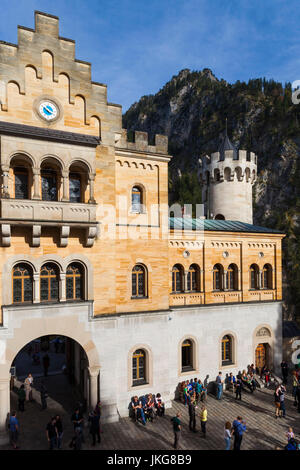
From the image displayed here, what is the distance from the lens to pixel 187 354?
2209cm

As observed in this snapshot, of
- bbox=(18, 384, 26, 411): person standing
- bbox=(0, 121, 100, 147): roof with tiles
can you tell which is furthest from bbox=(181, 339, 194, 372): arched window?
bbox=(0, 121, 100, 147): roof with tiles

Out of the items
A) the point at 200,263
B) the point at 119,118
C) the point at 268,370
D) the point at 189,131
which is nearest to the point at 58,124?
the point at 119,118

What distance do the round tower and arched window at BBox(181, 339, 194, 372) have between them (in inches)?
579

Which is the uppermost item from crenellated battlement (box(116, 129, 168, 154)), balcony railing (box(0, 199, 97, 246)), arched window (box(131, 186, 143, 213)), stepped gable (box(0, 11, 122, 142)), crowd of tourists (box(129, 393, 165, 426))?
stepped gable (box(0, 11, 122, 142))

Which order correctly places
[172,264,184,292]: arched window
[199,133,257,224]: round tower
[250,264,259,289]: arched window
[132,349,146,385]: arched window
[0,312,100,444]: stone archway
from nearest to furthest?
1. [0,312,100,444]: stone archway
2. [132,349,146,385]: arched window
3. [172,264,184,292]: arched window
4. [250,264,259,289]: arched window
5. [199,133,257,224]: round tower

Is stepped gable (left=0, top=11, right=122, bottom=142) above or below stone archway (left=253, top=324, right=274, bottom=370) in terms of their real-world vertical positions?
above

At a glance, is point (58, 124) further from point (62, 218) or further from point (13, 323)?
point (13, 323)

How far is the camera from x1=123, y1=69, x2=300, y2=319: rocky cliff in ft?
222

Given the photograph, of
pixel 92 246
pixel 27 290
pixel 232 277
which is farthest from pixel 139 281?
pixel 232 277

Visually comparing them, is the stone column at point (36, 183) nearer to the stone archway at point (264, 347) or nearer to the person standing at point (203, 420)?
the person standing at point (203, 420)

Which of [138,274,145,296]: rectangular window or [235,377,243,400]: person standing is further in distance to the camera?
[235,377,243,400]: person standing

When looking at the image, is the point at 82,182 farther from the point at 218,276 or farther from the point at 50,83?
the point at 218,276

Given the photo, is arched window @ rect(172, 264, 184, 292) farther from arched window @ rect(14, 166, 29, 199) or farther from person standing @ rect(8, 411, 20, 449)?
person standing @ rect(8, 411, 20, 449)

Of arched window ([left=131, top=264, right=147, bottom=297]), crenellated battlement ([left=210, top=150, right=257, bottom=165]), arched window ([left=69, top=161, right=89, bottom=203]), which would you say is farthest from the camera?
crenellated battlement ([left=210, top=150, right=257, bottom=165])
